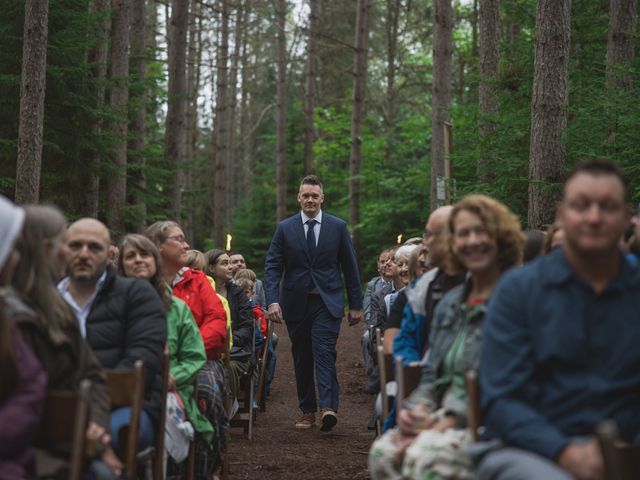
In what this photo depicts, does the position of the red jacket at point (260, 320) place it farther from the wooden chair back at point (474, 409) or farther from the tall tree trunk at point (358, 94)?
the tall tree trunk at point (358, 94)

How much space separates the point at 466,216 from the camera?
184 inches

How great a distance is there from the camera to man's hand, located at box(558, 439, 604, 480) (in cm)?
356

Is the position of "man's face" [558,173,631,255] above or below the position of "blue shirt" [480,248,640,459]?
above

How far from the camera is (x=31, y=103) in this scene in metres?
12.1

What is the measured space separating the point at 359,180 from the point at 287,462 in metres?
21.7

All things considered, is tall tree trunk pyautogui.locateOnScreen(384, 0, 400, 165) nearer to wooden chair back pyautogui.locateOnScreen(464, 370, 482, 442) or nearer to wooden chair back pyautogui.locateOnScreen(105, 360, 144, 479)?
wooden chair back pyautogui.locateOnScreen(105, 360, 144, 479)

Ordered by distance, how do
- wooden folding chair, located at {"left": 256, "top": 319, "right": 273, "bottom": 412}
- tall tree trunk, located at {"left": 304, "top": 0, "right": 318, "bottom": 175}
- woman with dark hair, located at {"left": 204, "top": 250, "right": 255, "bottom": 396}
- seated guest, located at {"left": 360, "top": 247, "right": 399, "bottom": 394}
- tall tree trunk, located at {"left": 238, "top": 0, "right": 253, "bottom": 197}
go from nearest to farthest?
woman with dark hair, located at {"left": 204, "top": 250, "right": 255, "bottom": 396} → seated guest, located at {"left": 360, "top": 247, "right": 399, "bottom": 394} → wooden folding chair, located at {"left": 256, "top": 319, "right": 273, "bottom": 412} → tall tree trunk, located at {"left": 304, "top": 0, "right": 318, "bottom": 175} → tall tree trunk, located at {"left": 238, "top": 0, "right": 253, "bottom": 197}

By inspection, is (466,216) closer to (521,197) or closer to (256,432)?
(256,432)

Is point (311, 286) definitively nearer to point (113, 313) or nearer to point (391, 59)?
point (113, 313)

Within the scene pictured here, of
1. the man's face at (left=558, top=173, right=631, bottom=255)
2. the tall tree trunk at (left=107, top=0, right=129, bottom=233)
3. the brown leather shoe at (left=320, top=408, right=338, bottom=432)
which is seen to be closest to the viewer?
the man's face at (left=558, top=173, right=631, bottom=255)

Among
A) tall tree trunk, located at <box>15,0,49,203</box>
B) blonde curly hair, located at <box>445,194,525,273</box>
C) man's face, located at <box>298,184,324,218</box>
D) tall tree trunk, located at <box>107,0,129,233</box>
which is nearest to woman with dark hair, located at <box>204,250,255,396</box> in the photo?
man's face, located at <box>298,184,324,218</box>

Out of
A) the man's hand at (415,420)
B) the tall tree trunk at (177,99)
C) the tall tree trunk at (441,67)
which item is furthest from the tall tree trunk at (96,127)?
the man's hand at (415,420)

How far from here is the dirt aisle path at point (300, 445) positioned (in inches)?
326

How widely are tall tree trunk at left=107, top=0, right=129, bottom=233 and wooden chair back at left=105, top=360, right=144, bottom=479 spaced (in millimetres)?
11440
